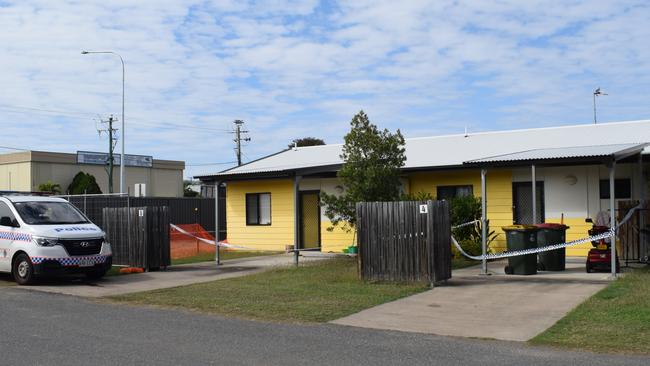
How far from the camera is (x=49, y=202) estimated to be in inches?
624

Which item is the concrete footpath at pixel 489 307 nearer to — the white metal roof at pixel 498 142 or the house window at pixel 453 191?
the white metal roof at pixel 498 142

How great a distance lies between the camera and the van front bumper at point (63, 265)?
558 inches

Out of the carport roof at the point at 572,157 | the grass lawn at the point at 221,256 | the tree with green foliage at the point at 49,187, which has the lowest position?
the grass lawn at the point at 221,256

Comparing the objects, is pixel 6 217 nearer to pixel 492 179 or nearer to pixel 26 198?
pixel 26 198

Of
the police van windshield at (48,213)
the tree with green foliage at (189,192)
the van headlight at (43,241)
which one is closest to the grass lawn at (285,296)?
the van headlight at (43,241)

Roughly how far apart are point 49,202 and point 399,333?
10.1 m

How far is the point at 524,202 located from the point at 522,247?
4971 mm

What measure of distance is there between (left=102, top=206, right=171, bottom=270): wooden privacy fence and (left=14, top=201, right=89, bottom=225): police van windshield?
61.6 inches

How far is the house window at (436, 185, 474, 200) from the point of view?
66.6ft

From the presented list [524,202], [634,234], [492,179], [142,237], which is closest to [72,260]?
[142,237]

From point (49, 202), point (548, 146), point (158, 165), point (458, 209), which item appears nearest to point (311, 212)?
point (458, 209)

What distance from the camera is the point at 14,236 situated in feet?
47.8

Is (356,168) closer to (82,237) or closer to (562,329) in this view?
(82,237)

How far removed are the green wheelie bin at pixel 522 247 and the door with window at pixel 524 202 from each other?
4.47m
